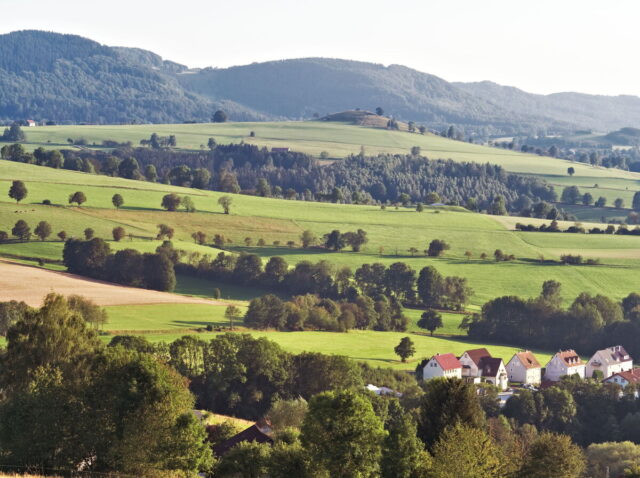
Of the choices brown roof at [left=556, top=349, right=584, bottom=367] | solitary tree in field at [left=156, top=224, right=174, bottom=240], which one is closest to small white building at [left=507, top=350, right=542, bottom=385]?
brown roof at [left=556, top=349, right=584, bottom=367]

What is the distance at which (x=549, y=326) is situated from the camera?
110 m

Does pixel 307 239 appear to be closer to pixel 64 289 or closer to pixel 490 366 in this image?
pixel 64 289

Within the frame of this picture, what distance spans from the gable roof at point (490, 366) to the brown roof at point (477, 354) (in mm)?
369

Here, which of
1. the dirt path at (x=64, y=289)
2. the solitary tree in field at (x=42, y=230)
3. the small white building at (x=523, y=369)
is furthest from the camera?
the solitary tree in field at (x=42, y=230)

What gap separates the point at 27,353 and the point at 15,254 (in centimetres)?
6690

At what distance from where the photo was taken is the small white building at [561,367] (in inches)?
3799

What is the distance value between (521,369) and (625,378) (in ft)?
29.9

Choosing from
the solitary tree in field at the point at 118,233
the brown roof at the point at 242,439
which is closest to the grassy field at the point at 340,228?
the solitary tree in field at the point at 118,233

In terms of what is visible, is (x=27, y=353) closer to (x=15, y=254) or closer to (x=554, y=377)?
(x=554, y=377)

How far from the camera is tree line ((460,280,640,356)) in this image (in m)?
109

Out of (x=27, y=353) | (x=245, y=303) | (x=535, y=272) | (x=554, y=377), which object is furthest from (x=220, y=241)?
(x=27, y=353)

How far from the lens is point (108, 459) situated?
150 feet

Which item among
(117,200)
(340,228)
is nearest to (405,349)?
(340,228)

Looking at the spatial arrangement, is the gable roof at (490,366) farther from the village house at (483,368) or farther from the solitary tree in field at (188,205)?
the solitary tree in field at (188,205)
